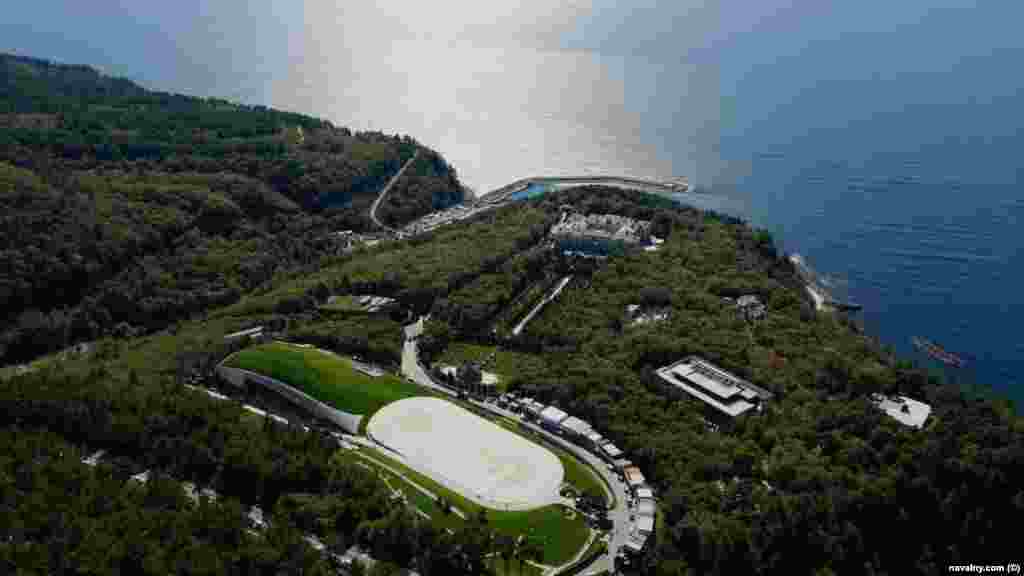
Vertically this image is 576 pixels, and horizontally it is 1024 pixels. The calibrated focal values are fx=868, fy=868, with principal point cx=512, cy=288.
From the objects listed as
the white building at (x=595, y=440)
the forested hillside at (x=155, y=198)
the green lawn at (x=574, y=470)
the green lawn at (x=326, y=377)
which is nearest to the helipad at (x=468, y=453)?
the green lawn at (x=574, y=470)

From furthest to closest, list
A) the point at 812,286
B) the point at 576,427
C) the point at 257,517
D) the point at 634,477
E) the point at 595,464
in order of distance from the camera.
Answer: the point at 812,286 < the point at 576,427 < the point at 595,464 < the point at 634,477 < the point at 257,517

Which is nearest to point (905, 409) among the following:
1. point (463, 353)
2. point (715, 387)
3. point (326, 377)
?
point (715, 387)

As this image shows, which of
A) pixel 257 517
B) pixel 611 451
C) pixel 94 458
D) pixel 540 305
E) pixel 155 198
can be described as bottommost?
pixel 257 517

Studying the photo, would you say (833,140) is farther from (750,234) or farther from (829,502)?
(829,502)

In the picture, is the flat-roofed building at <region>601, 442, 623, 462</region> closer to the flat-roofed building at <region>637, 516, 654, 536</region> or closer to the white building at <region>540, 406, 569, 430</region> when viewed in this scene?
the white building at <region>540, 406, 569, 430</region>

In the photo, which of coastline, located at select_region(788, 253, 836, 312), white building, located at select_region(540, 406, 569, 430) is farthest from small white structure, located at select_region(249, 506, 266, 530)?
coastline, located at select_region(788, 253, 836, 312)

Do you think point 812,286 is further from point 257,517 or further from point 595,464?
point 257,517

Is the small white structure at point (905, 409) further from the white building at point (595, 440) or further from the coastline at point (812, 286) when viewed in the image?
the coastline at point (812, 286)

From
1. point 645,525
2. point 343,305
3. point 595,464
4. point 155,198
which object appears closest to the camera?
point 645,525
